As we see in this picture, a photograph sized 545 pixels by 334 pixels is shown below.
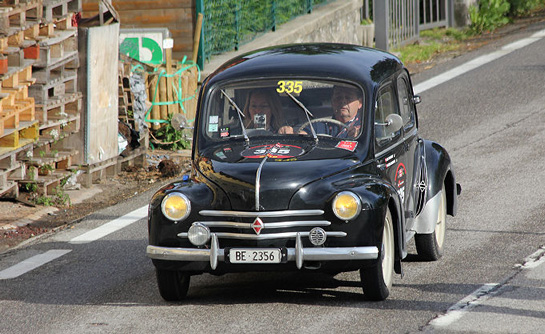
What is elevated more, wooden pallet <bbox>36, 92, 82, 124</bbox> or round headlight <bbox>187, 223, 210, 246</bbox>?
wooden pallet <bbox>36, 92, 82, 124</bbox>

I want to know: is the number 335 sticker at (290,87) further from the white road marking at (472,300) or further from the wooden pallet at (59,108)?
the wooden pallet at (59,108)

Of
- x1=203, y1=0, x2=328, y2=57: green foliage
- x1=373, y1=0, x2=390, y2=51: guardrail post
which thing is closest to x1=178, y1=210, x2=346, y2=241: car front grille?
x1=203, y1=0, x2=328, y2=57: green foliage

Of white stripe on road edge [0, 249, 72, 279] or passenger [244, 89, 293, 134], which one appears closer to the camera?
passenger [244, 89, 293, 134]

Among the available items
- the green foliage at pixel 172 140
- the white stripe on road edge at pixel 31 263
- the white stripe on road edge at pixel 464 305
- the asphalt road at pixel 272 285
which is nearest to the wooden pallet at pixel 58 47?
the asphalt road at pixel 272 285

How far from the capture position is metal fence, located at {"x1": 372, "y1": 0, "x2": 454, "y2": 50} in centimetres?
2217

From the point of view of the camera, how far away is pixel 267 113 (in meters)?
7.87

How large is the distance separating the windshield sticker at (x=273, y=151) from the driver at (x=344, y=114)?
0.30 metres

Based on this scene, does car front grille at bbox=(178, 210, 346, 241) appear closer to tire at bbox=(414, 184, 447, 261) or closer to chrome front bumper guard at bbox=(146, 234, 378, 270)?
chrome front bumper guard at bbox=(146, 234, 378, 270)

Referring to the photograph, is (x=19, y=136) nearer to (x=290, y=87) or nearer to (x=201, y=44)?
(x=290, y=87)

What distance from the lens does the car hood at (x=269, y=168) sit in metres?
6.93

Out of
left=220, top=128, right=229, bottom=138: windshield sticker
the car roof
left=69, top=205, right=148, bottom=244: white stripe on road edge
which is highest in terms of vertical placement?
the car roof

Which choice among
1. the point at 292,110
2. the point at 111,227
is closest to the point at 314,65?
the point at 292,110

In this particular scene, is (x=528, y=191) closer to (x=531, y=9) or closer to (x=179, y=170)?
(x=179, y=170)

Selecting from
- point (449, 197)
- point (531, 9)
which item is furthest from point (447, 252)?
point (531, 9)
